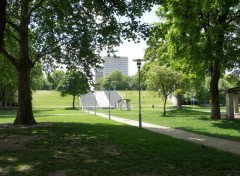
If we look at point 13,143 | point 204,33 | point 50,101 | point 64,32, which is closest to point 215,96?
point 204,33

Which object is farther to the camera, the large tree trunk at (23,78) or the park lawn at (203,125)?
the large tree trunk at (23,78)

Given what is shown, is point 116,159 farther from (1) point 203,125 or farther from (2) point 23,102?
(1) point 203,125

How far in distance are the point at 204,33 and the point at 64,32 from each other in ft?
37.1

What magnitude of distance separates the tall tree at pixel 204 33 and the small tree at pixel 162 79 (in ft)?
27.0

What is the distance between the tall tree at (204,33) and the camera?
27.5 m

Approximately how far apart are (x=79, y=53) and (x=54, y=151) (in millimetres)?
14811

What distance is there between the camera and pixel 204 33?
96.2 feet

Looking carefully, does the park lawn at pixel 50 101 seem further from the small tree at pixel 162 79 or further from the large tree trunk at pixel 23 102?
the large tree trunk at pixel 23 102

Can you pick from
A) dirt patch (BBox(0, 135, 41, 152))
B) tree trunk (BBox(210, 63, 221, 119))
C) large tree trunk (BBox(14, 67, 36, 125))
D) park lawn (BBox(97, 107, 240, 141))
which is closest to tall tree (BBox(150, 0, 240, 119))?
tree trunk (BBox(210, 63, 221, 119))

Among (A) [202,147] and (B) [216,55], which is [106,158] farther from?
(B) [216,55]

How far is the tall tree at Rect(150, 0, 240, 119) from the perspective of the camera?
2755 centimetres

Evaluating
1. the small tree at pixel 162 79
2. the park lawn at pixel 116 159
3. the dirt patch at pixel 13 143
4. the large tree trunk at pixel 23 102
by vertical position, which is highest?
the small tree at pixel 162 79

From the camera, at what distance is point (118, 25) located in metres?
23.4

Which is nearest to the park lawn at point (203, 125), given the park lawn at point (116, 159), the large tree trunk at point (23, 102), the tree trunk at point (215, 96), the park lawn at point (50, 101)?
the tree trunk at point (215, 96)
